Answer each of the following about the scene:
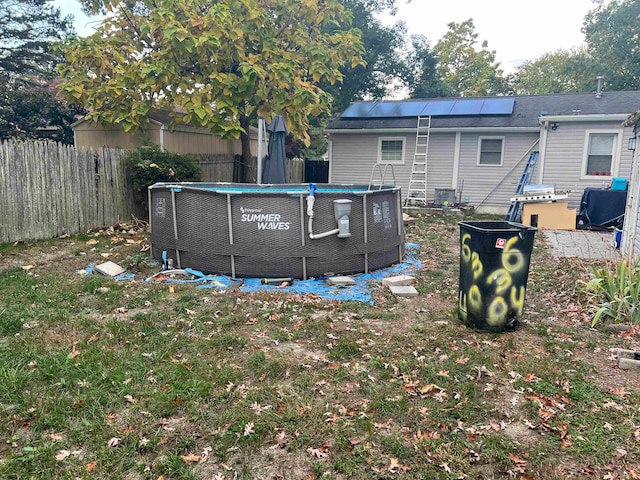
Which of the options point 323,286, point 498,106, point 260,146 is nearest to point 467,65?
point 498,106

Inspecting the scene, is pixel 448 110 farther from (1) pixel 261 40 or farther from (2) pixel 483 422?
(2) pixel 483 422

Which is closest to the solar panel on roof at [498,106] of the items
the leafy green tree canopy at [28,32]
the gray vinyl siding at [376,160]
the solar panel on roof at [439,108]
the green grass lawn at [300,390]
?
the solar panel on roof at [439,108]

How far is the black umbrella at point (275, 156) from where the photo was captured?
931 centimetres

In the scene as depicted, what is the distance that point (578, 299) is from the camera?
545 centimetres

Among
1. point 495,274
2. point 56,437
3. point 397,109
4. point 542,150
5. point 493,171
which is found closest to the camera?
point 56,437

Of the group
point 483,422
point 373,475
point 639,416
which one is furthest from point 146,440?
point 639,416

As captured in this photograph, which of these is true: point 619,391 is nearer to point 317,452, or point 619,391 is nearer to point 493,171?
point 317,452

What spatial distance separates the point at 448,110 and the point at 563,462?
1443cm

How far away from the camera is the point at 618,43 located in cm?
2545

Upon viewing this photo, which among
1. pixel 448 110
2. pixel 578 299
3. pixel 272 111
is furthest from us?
pixel 448 110

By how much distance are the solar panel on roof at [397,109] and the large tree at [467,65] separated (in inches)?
850

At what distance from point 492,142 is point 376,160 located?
12.4 ft

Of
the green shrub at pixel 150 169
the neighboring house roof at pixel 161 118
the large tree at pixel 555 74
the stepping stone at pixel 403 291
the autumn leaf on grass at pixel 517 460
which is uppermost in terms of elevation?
the large tree at pixel 555 74

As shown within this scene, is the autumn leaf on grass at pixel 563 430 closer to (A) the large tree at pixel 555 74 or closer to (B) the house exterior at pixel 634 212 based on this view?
(B) the house exterior at pixel 634 212
